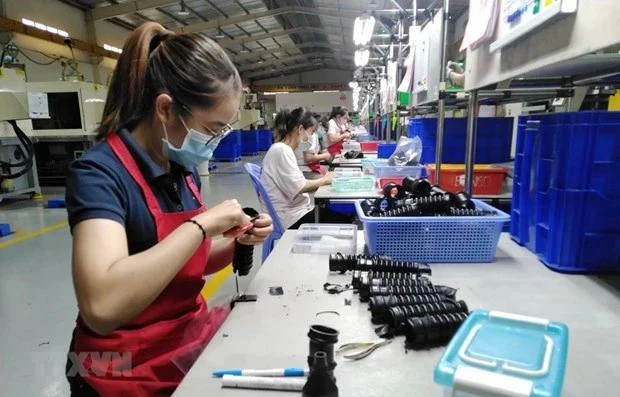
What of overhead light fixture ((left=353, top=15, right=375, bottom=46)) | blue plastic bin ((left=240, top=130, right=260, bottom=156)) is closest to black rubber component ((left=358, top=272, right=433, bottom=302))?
overhead light fixture ((left=353, top=15, right=375, bottom=46))

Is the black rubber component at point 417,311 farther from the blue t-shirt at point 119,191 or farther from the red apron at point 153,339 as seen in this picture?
the blue t-shirt at point 119,191

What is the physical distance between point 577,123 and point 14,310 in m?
3.18

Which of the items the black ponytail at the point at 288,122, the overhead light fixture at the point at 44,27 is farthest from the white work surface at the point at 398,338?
the overhead light fixture at the point at 44,27

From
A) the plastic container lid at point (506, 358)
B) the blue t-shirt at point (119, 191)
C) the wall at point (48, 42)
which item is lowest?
the plastic container lid at point (506, 358)

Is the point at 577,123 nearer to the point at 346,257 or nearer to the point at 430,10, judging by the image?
the point at 346,257

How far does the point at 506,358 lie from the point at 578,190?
92 centimetres

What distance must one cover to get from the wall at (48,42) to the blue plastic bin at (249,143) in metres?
5.25

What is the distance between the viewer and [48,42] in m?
8.76

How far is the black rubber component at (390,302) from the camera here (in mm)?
943

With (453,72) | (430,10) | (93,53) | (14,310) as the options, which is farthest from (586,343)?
(93,53)

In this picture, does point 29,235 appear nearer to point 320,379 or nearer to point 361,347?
point 361,347

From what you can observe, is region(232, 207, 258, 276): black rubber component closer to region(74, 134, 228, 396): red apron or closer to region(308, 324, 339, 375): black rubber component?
region(74, 134, 228, 396): red apron

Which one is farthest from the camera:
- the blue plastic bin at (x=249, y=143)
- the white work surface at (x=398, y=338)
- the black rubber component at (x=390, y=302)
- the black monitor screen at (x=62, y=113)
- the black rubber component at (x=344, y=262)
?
the blue plastic bin at (x=249, y=143)

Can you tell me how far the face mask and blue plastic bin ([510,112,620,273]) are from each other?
3.43 ft
